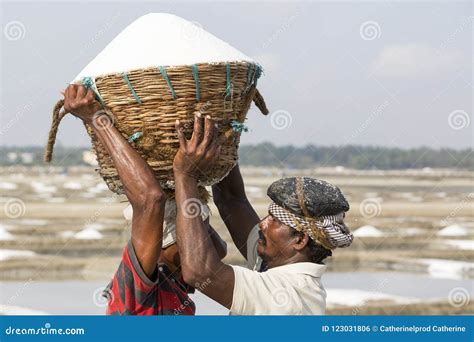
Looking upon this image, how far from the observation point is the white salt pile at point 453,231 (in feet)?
67.7

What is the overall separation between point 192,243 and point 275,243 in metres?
0.36

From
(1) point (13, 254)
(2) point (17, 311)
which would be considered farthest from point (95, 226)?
(2) point (17, 311)

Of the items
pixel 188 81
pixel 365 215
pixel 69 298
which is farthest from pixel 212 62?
pixel 365 215

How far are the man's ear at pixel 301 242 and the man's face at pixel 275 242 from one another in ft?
0.06

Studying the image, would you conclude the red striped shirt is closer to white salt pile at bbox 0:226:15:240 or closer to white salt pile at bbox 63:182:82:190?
white salt pile at bbox 0:226:15:240

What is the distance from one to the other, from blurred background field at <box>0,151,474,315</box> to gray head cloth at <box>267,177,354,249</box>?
80 cm

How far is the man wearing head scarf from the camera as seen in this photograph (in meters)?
2.89

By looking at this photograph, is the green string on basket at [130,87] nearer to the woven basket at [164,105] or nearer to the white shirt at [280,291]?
the woven basket at [164,105]

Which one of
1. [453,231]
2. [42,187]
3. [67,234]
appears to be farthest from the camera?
[42,187]

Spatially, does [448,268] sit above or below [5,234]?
above

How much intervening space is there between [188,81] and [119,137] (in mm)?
314

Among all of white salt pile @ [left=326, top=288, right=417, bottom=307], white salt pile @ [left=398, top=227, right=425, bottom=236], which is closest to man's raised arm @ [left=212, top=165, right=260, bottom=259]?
white salt pile @ [left=326, top=288, right=417, bottom=307]

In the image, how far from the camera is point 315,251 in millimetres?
3088

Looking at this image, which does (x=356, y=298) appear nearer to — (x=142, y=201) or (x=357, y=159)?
(x=142, y=201)
